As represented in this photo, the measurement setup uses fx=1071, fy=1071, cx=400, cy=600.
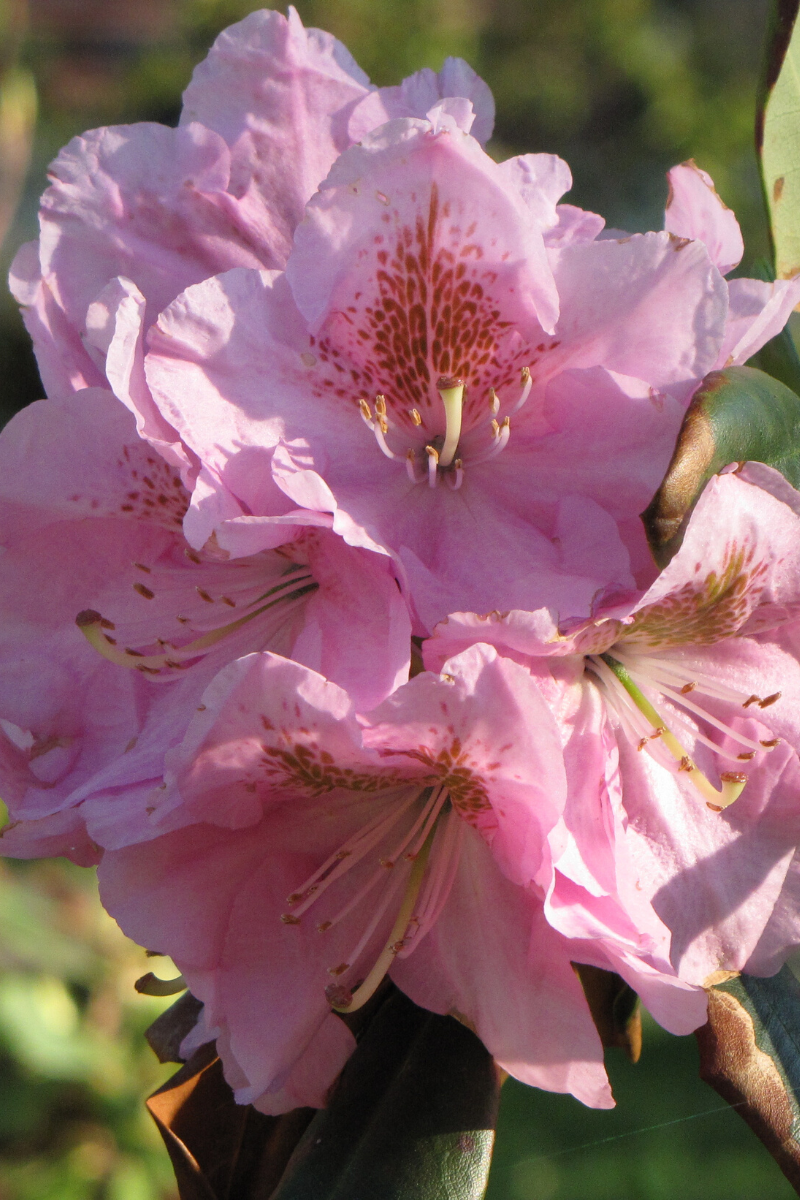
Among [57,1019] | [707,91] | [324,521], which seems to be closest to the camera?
[324,521]

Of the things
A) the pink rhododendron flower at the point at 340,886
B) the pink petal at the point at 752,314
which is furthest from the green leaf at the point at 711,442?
the pink rhododendron flower at the point at 340,886

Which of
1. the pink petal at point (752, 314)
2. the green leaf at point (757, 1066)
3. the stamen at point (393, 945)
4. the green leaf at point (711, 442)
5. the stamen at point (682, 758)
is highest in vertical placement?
the pink petal at point (752, 314)

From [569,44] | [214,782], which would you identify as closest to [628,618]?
[214,782]

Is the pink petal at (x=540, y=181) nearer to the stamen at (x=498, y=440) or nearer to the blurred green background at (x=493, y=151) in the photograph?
the stamen at (x=498, y=440)

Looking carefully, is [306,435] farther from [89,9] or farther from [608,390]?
[89,9]

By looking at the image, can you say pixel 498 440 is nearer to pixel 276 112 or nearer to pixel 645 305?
pixel 645 305

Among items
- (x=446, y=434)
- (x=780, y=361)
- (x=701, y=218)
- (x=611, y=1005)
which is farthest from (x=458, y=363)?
(x=611, y=1005)

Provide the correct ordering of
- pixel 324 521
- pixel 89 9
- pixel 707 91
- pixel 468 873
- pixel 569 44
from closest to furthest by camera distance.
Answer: pixel 324 521 < pixel 468 873 < pixel 707 91 < pixel 569 44 < pixel 89 9

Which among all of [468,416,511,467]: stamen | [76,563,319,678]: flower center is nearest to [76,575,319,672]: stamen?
[76,563,319,678]: flower center
